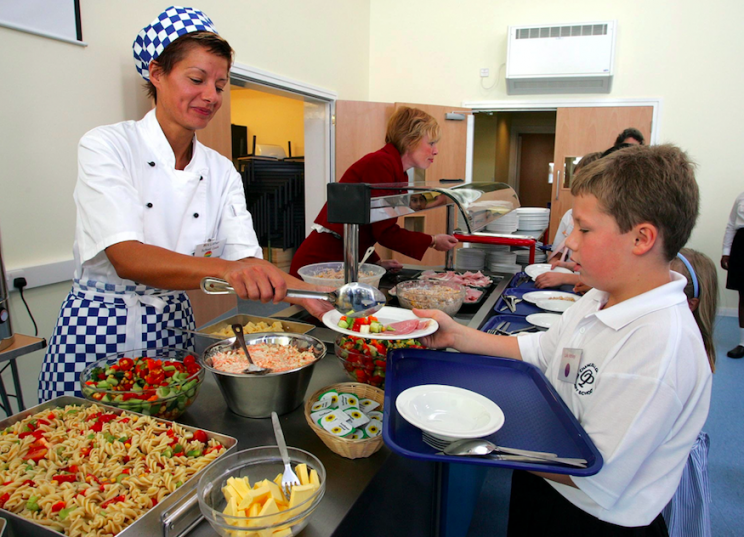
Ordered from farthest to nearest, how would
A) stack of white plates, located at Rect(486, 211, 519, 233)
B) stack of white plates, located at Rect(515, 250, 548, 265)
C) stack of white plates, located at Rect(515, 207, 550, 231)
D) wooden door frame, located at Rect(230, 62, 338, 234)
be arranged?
wooden door frame, located at Rect(230, 62, 338, 234)
stack of white plates, located at Rect(515, 207, 550, 231)
stack of white plates, located at Rect(486, 211, 519, 233)
stack of white plates, located at Rect(515, 250, 548, 265)

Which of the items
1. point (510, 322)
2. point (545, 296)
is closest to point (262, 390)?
point (510, 322)

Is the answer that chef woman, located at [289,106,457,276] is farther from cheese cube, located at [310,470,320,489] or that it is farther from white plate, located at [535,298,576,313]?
cheese cube, located at [310,470,320,489]

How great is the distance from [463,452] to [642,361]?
355 millimetres

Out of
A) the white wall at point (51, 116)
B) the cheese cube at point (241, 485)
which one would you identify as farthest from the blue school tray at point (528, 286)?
the white wall at point (51, 116)

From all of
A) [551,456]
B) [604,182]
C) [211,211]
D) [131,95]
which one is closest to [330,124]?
[131,95]

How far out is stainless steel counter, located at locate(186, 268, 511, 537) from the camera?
2.58ft

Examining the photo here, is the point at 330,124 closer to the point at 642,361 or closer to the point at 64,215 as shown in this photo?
the point at 64,215

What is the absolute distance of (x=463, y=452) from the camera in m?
0.77

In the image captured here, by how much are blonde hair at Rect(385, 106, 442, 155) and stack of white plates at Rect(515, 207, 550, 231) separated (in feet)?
5.52

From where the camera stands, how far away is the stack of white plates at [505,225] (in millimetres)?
3490

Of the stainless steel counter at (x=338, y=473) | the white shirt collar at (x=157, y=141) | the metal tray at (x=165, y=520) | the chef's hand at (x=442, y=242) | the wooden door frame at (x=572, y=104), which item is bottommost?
the stainless steel counter at (x=338, y=473)

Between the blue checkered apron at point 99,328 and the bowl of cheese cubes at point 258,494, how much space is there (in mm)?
670

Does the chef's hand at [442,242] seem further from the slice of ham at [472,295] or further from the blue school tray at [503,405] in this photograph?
the blue school tray at [503,405]

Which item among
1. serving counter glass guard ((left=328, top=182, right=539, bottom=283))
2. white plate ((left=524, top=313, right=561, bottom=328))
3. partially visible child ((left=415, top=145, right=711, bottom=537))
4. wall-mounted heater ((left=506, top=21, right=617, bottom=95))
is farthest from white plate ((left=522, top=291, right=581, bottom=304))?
wall-mounted heater ((left=506, top=21, right=617, bottom=95))
